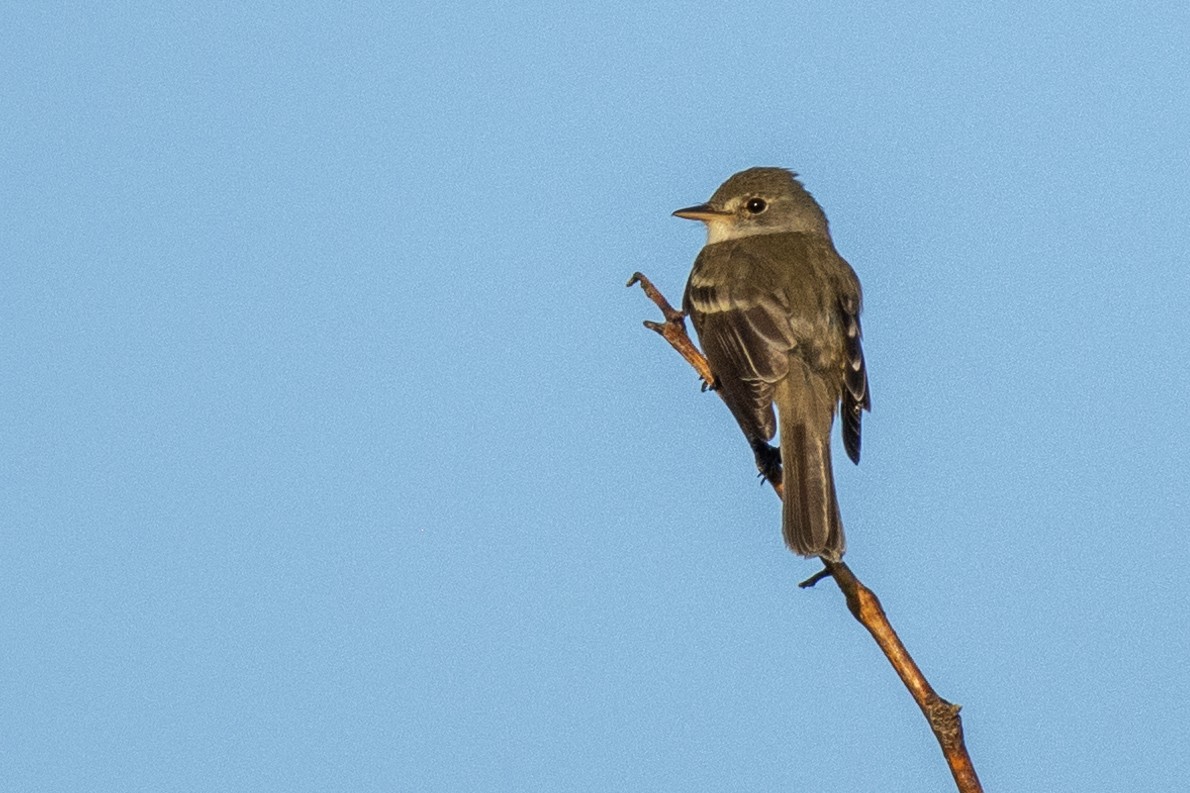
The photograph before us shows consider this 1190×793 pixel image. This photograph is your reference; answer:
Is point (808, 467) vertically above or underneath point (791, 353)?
underneath

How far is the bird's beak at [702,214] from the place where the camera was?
10.4 metres

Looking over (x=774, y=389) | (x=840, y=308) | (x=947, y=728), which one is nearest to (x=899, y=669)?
(x=947, y=728)

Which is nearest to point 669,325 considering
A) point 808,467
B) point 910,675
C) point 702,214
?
point 808,467

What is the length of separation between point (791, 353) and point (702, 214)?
2.02 m

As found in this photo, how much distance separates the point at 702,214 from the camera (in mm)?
10398

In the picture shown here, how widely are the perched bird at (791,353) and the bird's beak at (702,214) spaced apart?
5cm

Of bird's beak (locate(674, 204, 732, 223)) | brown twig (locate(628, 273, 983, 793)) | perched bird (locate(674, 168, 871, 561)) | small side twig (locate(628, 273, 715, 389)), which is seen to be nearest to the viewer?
brown twig (locate(628, 273, 983, 793))

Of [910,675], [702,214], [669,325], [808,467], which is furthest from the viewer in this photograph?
[702,214]

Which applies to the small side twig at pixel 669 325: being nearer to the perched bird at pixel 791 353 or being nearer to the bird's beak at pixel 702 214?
the perched bird at pixel 791 353

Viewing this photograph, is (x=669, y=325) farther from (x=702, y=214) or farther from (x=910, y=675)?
(x=702, y=214)

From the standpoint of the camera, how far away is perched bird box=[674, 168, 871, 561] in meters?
7.61

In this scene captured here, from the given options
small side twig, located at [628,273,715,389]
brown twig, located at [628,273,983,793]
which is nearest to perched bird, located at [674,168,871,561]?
small side twig, located at [628,273,715,389]

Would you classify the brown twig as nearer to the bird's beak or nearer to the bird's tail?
the bird's tail

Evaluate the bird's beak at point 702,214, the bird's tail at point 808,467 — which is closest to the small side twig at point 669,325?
the bird's tail at point 808,467
